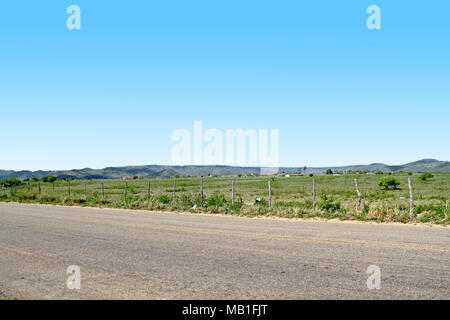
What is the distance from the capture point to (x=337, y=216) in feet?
Result: 56.6

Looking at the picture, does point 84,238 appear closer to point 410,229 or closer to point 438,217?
point 410,229

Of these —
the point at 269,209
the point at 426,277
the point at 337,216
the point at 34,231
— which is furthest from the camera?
the point at 269,209

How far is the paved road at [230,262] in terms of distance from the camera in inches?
248

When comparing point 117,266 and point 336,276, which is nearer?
point 336,276

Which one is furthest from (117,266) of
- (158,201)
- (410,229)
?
(158,201)

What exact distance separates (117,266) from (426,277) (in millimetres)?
5953

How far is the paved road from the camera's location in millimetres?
6297

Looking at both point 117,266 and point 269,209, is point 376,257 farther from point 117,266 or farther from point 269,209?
point 269,209

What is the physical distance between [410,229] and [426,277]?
6.89 metres

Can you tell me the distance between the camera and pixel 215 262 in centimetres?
840

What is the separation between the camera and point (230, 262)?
330 inches

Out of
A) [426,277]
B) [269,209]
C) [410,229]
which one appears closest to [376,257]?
[426,277]
